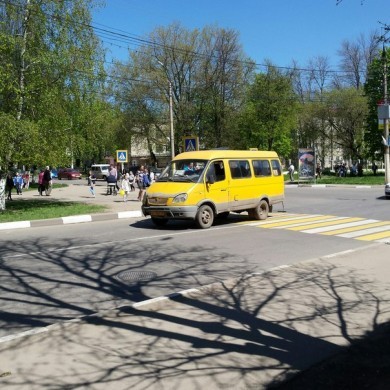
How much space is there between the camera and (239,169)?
14.1 metres

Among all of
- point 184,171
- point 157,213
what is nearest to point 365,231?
point 184,171

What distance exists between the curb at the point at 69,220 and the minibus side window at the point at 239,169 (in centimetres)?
468

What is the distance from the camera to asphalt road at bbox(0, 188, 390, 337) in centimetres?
589

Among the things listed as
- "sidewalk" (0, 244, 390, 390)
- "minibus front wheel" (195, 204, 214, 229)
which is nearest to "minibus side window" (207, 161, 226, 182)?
"minibus front wheel" (195, 204, 214, 229)

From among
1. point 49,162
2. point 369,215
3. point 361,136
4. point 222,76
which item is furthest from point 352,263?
point 361,136

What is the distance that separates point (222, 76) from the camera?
1839 inches

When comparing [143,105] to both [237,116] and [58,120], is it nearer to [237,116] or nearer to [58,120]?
[237,116]

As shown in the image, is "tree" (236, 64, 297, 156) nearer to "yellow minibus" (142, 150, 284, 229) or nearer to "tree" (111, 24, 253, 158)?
"tree" (111, 24, 253, 158)

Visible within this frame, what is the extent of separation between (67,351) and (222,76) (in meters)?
44.7

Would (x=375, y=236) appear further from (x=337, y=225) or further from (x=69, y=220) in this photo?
(x=69, y=220)

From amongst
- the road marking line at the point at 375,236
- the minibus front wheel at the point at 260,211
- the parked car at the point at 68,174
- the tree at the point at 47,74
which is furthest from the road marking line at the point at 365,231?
the parked car at the point at 68,174

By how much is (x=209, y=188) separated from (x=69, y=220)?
5.17 metres

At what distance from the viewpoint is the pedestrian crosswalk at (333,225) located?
11.5 m

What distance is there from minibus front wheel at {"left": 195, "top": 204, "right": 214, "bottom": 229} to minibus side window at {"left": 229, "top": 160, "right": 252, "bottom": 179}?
1416 millimetres
